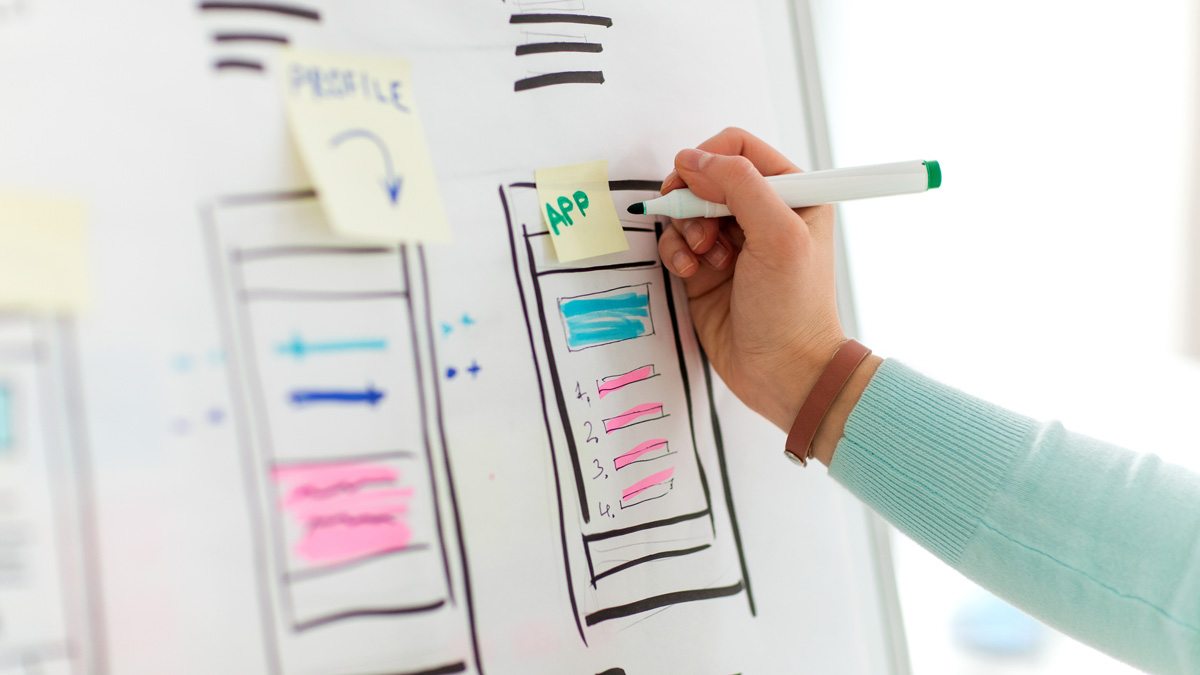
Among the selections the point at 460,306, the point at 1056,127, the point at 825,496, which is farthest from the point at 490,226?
the point at 1056,127

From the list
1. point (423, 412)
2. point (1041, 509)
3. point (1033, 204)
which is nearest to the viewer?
point (423, 412)

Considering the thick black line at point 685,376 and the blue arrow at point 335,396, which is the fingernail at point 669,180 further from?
the blue arrow at point 335,396

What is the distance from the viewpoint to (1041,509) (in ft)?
1.67

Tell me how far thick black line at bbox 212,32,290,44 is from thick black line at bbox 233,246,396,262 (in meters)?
0.11

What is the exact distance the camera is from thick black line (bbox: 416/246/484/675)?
41 centimetres

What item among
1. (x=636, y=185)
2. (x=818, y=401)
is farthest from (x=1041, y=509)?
(x=636, y=185)

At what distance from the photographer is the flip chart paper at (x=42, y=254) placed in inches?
11.9

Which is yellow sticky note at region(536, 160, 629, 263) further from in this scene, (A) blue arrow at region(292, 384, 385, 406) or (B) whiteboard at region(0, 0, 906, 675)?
(A) blue arrow at region(292, 384, 385, 406)

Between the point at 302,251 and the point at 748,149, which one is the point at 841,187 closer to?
the point at 748,149

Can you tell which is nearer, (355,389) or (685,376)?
(355,389)

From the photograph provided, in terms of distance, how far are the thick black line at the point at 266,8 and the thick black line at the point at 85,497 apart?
178 millimetres

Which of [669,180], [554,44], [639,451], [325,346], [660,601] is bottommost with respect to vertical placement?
[660,601]

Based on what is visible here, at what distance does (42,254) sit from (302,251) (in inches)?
4.4

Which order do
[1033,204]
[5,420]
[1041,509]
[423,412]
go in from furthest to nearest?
[1033,204], [1041,509], [423,412], [5,420]
